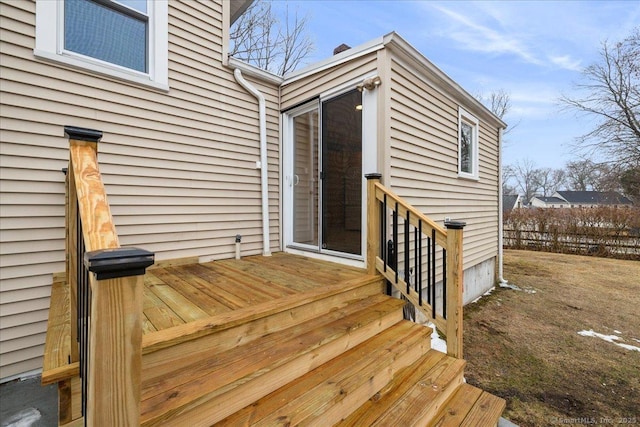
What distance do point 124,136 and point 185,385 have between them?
2.56m

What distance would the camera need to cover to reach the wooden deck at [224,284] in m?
1.87

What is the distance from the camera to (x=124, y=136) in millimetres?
2830

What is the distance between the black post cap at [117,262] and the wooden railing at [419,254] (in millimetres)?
2076

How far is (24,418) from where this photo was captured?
178 cm

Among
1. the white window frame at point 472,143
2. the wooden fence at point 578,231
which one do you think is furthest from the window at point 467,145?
the wooden fence at point 578,231

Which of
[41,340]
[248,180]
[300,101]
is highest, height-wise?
[300,101]

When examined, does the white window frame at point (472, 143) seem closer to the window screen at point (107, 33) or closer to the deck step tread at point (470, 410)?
the deck step tread at point (470, 410)

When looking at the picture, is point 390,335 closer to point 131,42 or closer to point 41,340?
point 41,340

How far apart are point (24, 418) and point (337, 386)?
6.59 ft

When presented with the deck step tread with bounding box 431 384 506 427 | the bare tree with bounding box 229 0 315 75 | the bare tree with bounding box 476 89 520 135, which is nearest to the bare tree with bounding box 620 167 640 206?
the bare tree with bounding box 476 89 520 135

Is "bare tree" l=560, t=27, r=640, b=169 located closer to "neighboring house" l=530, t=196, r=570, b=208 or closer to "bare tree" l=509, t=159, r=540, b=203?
"neighboring house" l=530, t=196, r=570, b=208

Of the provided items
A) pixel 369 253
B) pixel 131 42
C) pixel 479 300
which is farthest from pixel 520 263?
pixel 131 42

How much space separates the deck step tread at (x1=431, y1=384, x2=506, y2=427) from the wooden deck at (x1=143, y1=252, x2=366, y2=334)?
121cm

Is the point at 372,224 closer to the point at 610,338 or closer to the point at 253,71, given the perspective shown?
the point at 253,71
